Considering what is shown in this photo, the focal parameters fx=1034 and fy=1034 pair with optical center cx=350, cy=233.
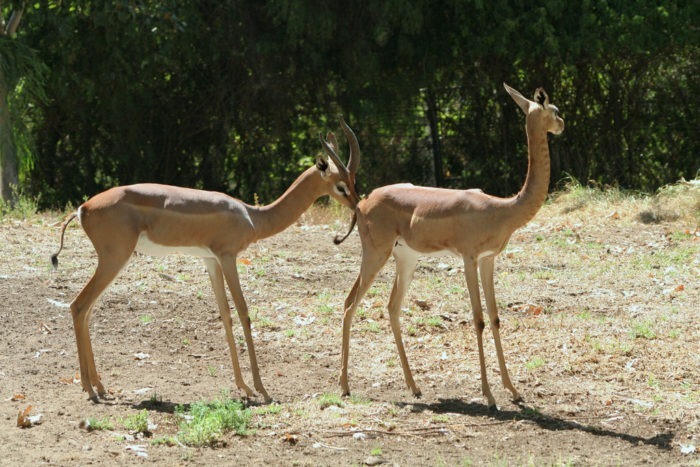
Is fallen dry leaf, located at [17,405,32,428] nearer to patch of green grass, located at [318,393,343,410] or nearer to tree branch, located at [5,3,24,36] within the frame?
patch of green grass, located at [318,393,343,410]

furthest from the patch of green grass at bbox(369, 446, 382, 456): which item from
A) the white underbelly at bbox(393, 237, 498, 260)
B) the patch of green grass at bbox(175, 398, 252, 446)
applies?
the white underbelly at bbox(393, 237, 498, 260)

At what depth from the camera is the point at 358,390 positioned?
7.06 metres

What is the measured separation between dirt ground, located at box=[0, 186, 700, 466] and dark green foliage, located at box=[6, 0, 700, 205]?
4020mm

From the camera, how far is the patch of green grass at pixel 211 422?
5824mm

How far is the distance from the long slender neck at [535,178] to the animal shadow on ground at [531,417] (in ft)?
3.90

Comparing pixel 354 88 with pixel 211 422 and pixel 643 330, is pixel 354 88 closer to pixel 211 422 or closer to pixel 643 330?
pixel 643 330

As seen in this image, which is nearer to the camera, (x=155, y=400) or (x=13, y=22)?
(x=155, y=400)

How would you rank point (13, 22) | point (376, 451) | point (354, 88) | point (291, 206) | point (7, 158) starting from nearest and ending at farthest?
point (376, 451) → point (291, 206) → point (7, 158) → point (13, 22) → point (354, 88)

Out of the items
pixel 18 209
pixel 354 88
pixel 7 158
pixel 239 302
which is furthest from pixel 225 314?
pixel 354 88

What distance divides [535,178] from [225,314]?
227 centimetres

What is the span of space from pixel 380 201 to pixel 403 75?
9485 mm

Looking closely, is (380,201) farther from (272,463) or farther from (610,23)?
(610,23)

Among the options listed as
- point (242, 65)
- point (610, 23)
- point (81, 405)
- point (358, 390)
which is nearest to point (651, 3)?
point (610, 23)

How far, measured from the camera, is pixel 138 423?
6.04 meters
